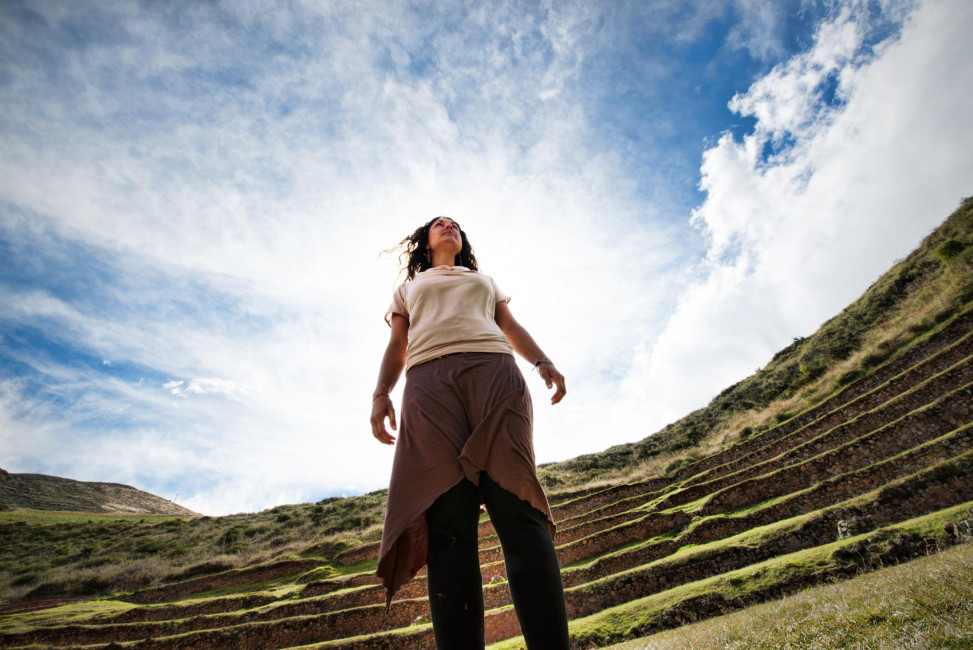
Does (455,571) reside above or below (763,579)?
above

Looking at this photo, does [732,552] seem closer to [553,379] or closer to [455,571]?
[553,379]

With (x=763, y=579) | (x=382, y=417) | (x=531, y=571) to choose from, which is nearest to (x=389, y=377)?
(x=382, y=417)

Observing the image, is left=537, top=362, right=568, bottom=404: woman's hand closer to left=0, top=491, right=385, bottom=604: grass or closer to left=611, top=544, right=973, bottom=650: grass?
left=611, top=544, right=973, bottom=650: grass

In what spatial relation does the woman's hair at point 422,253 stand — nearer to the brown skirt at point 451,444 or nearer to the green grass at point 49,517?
the brown skirt at point 451,444

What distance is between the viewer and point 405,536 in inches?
61.8

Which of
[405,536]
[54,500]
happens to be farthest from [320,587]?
[54,500]

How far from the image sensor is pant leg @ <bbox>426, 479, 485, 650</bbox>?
1413 millimetres

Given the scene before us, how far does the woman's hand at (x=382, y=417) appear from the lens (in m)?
2.20

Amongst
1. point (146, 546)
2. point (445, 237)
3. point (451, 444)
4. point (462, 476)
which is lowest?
point (462, 476)

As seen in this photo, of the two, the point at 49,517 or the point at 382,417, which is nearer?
the point at 382,417

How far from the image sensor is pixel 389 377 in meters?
2.37

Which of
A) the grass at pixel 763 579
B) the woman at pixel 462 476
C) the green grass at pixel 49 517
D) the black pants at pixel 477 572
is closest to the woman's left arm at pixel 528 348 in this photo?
the woman at pixel 462 476

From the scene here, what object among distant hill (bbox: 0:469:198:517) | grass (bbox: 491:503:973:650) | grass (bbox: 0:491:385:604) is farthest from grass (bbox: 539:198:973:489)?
distant hill (bbox: 0:469:198:517)

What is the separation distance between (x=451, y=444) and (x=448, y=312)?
749mm
